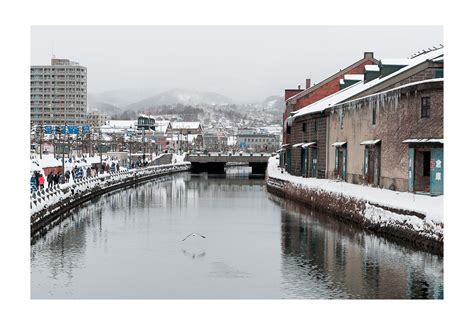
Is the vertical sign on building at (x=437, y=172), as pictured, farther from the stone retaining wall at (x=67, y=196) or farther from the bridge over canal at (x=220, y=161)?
the bridge over canal at (x=220, y=161)

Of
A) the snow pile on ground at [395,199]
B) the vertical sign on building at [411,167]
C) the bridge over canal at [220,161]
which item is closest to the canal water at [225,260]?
the snow pile on ground at [395,199]

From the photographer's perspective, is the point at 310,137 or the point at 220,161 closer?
the point at 310,137

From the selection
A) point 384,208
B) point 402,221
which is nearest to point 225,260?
point 402,221

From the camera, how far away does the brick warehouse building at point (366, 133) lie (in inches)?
1232

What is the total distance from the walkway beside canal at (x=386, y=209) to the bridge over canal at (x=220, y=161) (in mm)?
56228

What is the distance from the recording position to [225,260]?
2236cm

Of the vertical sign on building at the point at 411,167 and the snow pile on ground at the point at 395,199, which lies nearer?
the snow pile on ground at the point at 395,199

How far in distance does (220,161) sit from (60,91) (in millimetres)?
95536

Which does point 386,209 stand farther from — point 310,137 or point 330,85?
point 330,85

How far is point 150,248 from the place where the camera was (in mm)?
25016

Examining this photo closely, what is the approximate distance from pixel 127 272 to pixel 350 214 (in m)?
14.1

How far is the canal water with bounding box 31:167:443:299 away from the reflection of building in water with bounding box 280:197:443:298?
1.2 inches
